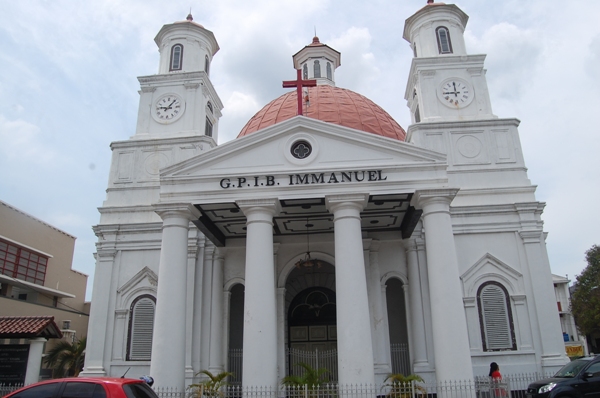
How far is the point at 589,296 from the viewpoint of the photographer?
39.3 m

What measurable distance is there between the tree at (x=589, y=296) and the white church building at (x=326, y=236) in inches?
885

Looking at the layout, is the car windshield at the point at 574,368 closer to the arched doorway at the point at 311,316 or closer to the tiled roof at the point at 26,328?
the arched doorway at the point at 311,316

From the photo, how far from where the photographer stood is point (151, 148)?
2345 centimetres

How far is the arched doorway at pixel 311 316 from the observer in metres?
21.1

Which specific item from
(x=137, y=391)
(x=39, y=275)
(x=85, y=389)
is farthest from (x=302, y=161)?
(x=39, y=275)

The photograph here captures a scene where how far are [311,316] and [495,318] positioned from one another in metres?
7.61

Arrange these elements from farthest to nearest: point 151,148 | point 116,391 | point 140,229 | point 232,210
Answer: point 151,148 < point 140,229 < point 232,210 < point 116,391

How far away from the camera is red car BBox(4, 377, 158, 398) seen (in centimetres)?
830

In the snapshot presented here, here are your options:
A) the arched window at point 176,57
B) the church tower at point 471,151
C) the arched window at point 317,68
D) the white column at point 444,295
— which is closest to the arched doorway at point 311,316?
the church tower at point 471,151

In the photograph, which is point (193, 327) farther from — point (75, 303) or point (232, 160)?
point (75, 303)

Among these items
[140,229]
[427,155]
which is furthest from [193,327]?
[427,155]

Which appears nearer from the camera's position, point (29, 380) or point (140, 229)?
point (29, 380)

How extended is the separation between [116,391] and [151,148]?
16605mm

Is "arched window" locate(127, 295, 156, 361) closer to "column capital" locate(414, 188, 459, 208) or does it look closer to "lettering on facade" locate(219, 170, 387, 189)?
"lettering on facade" locate(219, 170, 387, 189)
